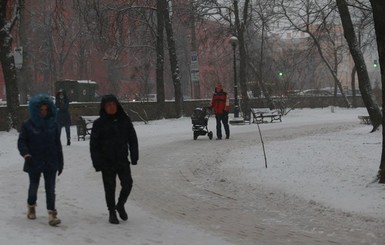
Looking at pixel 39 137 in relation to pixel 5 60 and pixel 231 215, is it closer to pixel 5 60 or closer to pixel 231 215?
pixel 231 215

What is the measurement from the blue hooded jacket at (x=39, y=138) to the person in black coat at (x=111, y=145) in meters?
0.52

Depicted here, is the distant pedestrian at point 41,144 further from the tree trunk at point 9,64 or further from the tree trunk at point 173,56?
the tree trunk at point 173,56

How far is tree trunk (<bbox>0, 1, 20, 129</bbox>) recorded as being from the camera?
20.4 metres

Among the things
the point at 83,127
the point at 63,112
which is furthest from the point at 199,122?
the point at 63,112

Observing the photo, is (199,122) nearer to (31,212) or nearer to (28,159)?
(31,212)

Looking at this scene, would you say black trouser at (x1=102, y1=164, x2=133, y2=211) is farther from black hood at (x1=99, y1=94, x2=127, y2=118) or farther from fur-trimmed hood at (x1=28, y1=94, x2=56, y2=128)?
fur-trimmed hood at (x1=28, y1=94, x2=56, y2=128)

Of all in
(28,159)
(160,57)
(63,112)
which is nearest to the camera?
(28,159)

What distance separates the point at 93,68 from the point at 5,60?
40349mm

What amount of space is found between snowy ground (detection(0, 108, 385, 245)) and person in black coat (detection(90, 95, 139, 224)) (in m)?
0.58

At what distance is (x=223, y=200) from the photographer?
28.6 ft

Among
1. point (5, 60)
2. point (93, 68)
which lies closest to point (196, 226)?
point (5, 60)

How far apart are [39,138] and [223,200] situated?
3.33 meters

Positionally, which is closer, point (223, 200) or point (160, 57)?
point (223, 200)

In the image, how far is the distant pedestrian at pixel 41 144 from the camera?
667cm
